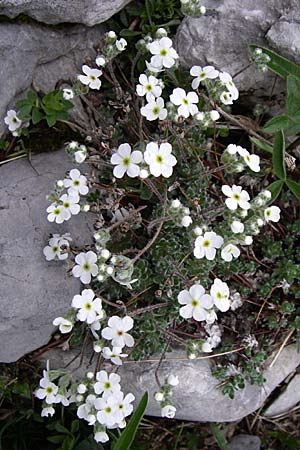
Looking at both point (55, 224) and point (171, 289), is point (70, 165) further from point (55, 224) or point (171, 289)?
point (171, 289)

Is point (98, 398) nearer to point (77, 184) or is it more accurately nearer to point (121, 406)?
point (121, 406)

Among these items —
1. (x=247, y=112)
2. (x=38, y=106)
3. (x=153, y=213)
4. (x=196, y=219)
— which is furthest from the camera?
(x=247, y=112)

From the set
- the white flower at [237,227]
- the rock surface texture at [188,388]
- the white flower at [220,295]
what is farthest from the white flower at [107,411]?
the white flower at [237,227]

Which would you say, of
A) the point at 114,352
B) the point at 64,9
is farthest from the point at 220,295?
the point at 64,9


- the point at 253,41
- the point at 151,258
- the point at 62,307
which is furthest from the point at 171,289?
the point at 253,41

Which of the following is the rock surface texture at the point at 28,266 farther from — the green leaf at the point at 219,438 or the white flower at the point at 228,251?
the green leaf at the point at 219,438

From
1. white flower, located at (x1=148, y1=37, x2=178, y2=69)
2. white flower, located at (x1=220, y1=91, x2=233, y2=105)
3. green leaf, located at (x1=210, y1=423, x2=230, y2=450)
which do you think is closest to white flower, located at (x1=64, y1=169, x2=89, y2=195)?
white flower, located at (x1=148, y1=37, x2=178, y2=69)

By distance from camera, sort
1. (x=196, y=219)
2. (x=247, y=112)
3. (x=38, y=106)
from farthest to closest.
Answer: (x=247, y=112) → (x=38, y=106) → (x=196, y=219)
